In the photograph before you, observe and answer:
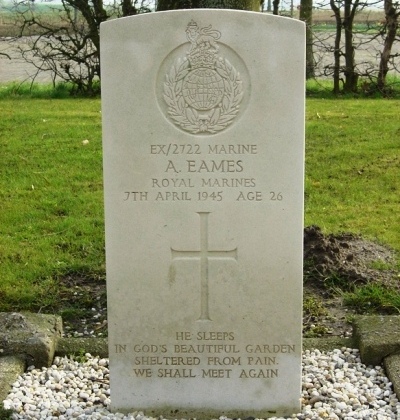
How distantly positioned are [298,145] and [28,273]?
8.41ft

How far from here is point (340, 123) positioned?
9367mm

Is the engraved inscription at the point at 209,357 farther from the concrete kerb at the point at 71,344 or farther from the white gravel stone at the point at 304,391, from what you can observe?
the concrete kerb at the point at 71,344

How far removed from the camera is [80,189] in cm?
691

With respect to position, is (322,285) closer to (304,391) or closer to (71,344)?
(304,391)

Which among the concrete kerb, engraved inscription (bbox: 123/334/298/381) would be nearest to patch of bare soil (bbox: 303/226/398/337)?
the concrete kerb

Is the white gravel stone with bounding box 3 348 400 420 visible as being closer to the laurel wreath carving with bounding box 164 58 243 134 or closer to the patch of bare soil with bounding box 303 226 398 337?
the patch of bare soil with bounding box 303 226 398 337

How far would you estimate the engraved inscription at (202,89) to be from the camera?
322cm

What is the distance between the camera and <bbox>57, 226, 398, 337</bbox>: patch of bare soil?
4.56m

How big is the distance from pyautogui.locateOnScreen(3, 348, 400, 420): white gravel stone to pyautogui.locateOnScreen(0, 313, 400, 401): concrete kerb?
0.17 feet

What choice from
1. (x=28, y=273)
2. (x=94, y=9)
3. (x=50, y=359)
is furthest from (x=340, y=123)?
(x=50, y=359)

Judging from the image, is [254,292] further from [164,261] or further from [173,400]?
[173,400]

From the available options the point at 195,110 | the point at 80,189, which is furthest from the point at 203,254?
the point at 80,189

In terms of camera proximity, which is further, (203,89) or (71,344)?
(71,344)

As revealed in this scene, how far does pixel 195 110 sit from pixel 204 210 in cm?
45
